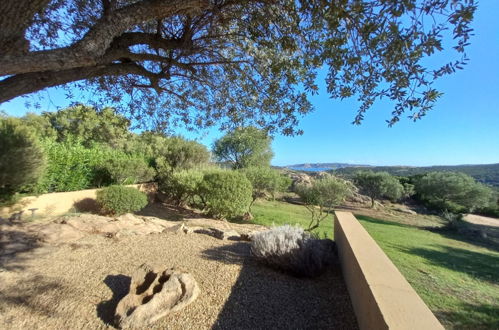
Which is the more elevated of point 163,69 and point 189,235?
point 163,69

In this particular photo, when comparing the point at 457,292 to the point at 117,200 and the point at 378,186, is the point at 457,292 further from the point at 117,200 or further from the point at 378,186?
the point at 378,186

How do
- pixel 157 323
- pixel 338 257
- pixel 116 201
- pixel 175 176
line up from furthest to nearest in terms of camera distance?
pixel 175 176
pixel 116 201
pixel 338 257
pixel 157 323

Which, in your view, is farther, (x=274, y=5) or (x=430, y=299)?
(x=430, y=299)

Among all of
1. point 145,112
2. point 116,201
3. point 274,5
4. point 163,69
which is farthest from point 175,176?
point 274,5

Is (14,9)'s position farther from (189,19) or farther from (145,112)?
(145,112)

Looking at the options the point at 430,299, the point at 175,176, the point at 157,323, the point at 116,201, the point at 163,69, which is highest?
the point at 163,69

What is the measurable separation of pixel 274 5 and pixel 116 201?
259 inches

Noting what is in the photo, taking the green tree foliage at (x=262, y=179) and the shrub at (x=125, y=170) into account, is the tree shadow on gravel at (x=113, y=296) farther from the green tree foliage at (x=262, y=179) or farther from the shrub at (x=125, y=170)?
the green tree foliage at (x=262, y=179)

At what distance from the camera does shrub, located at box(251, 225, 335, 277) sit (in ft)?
10.9

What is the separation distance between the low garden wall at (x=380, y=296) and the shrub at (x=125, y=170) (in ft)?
28.8

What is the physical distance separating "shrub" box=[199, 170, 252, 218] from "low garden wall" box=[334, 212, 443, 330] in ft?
19.0

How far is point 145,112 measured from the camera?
17.7 ft

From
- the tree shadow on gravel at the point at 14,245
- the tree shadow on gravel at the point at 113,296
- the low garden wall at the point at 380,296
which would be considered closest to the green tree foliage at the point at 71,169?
the tree shadow on gravel at the point at 14,245

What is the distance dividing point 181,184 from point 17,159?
5113mm
